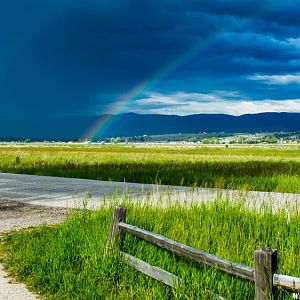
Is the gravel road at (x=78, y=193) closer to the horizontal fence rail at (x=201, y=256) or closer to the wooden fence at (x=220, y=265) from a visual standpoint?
the wooden fence at (x=220, y=265)

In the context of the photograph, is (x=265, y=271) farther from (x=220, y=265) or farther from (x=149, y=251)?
(x=149, y=251)

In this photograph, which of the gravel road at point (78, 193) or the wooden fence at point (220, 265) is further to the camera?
the gravel road at point (78, 193)

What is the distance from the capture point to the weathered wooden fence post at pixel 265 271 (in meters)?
4.66

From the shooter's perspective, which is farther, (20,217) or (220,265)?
(20,217)

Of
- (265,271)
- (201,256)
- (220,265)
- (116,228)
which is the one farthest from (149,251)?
(265,271)

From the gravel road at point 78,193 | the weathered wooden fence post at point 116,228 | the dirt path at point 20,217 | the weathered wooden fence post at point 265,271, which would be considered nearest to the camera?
the weathered wooden fence post at point 265,271

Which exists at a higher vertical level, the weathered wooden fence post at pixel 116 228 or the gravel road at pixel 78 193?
the weathered wooden fence post at pixel 116 228

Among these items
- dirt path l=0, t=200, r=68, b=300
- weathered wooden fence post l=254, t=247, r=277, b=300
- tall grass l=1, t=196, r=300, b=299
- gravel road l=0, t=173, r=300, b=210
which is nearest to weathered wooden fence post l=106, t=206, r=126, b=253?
tall grass l=1, t=196, r=300, b=299

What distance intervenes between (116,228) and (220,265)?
2.63m

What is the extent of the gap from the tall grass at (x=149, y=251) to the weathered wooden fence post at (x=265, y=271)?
0.92 meters

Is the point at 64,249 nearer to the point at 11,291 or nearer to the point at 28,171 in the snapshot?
the point at 11,291

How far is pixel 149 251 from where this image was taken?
7.58 metres

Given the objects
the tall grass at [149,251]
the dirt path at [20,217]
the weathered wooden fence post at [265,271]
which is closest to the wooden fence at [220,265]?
the weathered wooden fence post at [265,271]

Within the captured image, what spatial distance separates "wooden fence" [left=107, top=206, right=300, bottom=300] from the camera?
466cm
